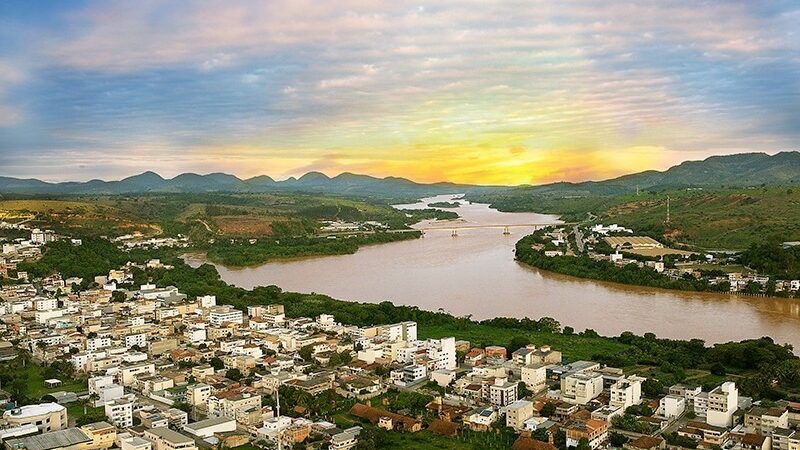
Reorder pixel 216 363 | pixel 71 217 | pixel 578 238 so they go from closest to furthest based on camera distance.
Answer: pixel 216 363 < pixel 71 217 < pixel 578 238

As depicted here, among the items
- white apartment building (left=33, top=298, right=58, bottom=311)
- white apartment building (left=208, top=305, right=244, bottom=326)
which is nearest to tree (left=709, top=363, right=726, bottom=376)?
white apartment building (left=208, top=305, right=244, bottom=326)

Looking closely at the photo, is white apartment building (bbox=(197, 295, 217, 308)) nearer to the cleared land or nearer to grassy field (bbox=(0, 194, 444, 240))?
grassy field (bbox=(0, 194, 444, 240))

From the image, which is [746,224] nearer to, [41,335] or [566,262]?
[566,262]

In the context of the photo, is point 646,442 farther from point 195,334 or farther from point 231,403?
point 195,334

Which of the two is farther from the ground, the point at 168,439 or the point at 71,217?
the point at 71,217

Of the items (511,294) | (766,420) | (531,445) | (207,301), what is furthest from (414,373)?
(511,294)

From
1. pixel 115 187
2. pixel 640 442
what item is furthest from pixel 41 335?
pixel 115 187
